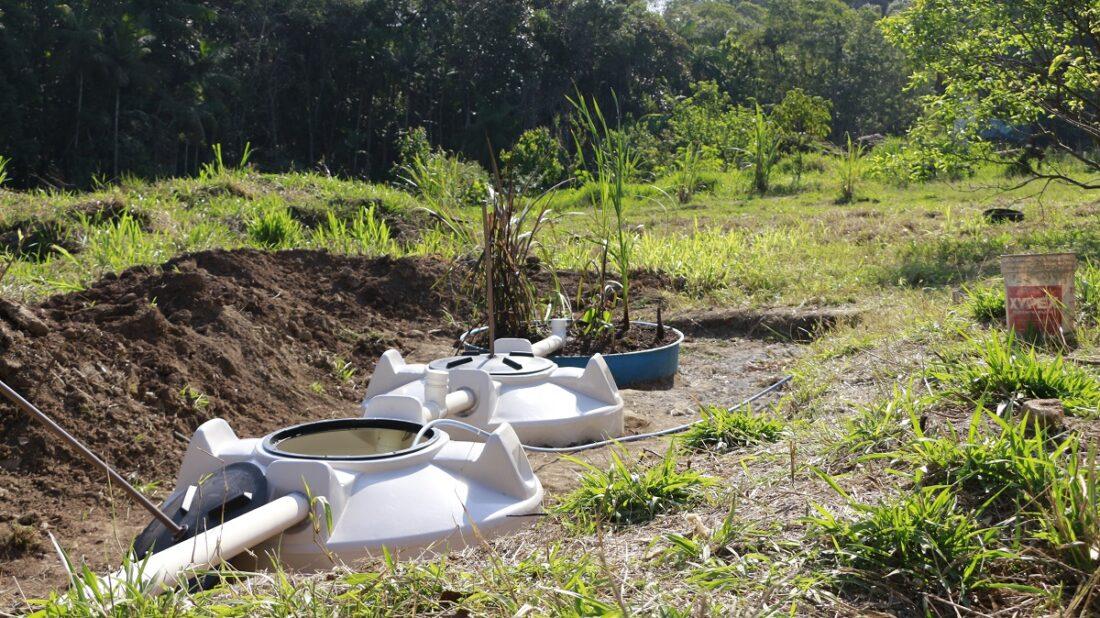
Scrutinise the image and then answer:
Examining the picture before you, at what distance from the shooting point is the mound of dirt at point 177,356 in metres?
2.86

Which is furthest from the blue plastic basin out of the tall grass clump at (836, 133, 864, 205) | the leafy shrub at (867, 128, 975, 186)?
the tall grass clump at (836, 133, 864, 205)

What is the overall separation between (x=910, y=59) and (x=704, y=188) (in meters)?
4.76

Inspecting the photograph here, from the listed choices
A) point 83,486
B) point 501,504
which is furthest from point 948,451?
point 83,486

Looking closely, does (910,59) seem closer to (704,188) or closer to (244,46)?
(704,188)

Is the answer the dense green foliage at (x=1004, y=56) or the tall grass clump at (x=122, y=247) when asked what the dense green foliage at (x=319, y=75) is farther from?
the tall grass clump at (x=122, y=247)

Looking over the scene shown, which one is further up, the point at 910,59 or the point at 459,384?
the point at 910,59

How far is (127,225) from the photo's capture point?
5.81m

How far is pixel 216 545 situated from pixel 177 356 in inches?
80.7

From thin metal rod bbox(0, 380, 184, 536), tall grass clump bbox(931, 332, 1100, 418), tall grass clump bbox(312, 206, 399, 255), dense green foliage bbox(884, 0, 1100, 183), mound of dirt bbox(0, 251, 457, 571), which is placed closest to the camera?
thin metal rod bbox(0, 380, 184, 536)

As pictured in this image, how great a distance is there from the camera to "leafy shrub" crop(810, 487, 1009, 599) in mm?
1563

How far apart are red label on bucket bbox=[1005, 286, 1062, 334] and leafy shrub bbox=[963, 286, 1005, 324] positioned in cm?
46

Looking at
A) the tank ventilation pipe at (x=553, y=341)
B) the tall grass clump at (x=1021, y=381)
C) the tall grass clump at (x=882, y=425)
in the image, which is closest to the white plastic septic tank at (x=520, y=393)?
the tank ventilation pipe at (x=553, y=341)

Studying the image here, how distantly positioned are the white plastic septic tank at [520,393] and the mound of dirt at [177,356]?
23.2 inches

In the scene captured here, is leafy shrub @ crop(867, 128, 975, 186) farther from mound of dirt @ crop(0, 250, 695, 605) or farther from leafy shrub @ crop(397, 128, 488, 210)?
mound of dirt @ crop(0, 250, 695, 605)
